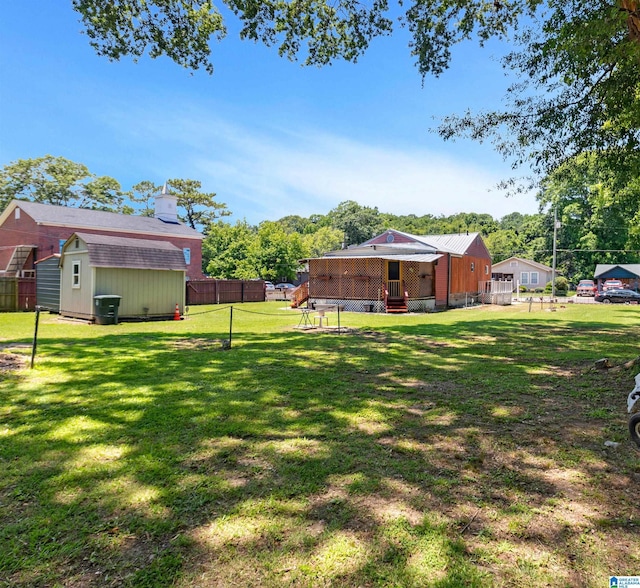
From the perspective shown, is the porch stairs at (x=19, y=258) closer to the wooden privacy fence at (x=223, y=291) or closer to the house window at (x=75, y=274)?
the wooden privacy fence at (x=223, y=291)

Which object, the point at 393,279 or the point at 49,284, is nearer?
the point at 49,284

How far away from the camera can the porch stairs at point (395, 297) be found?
2197 cm

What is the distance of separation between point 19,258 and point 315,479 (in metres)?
30.9

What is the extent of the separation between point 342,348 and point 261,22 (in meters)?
8.01

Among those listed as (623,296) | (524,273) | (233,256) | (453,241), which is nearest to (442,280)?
(453,241)

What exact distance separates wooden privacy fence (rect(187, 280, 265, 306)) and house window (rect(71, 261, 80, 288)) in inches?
371

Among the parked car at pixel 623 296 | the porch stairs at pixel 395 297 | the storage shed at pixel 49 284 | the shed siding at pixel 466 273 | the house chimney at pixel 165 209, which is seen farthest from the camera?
the house chimney at pixel 165 209

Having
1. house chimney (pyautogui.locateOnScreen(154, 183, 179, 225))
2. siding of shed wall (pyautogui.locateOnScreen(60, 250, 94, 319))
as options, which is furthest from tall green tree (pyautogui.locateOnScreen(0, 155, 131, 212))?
siding of shed wall (pyautogui.locateOnScreen(60, 250, 94, 319))

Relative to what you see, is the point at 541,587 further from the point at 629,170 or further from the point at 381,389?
the point at 629,170

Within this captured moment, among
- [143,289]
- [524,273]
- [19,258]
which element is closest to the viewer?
[143,289]

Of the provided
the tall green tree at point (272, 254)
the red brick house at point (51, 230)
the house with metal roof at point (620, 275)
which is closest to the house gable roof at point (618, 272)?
the house with metal roof at point (620, 275)

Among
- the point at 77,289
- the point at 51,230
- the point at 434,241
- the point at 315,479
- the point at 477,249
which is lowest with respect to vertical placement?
the point at 315,479

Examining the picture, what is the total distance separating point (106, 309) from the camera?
1476cm

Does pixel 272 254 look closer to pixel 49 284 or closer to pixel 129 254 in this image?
pixel 49 284
